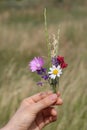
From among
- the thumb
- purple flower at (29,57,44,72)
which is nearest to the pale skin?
the thumb

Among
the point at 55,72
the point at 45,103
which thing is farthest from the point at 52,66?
the point at 45,103

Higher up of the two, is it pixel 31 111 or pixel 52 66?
pixel 52 66

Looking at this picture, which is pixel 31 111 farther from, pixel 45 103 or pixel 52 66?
pixel 52 66

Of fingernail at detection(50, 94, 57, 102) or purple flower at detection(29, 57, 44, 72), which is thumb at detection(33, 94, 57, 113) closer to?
fingernail at detection(50, 94, 57, 102)

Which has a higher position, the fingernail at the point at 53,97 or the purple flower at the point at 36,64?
the purple flower at the point at 36,64

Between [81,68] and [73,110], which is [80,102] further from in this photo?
[81,68]

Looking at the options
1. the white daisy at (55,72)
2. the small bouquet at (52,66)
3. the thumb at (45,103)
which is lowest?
the thumb at (45,103)

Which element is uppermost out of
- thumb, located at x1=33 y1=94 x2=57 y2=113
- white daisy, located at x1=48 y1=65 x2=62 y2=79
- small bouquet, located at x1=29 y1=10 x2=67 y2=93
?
small bouquet, located at x1=29 y1=10 x2=67 y2=93

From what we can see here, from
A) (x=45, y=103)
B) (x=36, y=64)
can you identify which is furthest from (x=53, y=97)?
(x=36, y=64)

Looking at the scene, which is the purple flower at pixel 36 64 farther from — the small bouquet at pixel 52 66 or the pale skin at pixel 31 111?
the pale skin at pixel 31 111

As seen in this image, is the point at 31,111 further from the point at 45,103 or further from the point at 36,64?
the point at 36,64

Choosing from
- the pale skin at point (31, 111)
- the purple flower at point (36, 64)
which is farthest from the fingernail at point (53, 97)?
the purple flower at point (36, 64)
